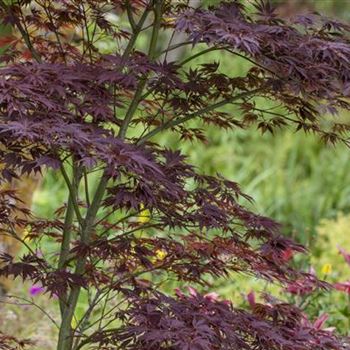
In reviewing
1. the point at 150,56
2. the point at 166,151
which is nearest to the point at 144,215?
the point at 166,151

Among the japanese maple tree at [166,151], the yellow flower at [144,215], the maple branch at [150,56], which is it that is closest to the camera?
the japanese maple tree at [166,151]

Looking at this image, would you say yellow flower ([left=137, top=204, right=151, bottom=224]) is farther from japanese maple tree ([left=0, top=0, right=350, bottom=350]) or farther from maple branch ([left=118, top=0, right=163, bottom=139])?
maple branch ([left=118, top=0, right=163, bottom=139])

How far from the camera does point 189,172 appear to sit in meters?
2.68

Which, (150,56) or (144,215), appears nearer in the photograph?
(150,56)

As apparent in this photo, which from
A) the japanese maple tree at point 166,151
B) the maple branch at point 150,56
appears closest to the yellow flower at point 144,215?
the japanese maple tree at point 166,151

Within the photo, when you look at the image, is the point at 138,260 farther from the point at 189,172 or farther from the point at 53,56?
the point at 53,56

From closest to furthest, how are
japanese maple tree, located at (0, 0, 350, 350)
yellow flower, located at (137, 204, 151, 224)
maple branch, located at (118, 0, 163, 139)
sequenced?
japanese maple tree, located at (0, 0, 350, 350), yellow flower, located at (137, 204, 151, 224), maple branch, located at (118, 0, 163, 139)

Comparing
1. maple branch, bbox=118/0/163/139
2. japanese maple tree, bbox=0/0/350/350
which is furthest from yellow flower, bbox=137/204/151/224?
maple branch, bbox=118/0/163/139

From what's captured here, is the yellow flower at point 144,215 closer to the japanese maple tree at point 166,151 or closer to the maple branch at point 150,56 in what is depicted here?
the japanese maple tree at point 166,151

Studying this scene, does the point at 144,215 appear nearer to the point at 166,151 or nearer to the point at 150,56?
the point at 166,151

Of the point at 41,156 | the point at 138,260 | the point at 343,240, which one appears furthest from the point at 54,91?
the point at 343,240

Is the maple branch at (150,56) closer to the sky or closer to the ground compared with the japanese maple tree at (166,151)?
closer to the sky

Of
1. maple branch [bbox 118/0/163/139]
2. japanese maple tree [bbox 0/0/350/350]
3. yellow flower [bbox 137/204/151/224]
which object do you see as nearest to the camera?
japanese maple tree [bbox 0/0/350/350]

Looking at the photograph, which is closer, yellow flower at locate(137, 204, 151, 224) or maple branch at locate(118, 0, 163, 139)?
yellow flower at locate(137, 204, 151, 224)
